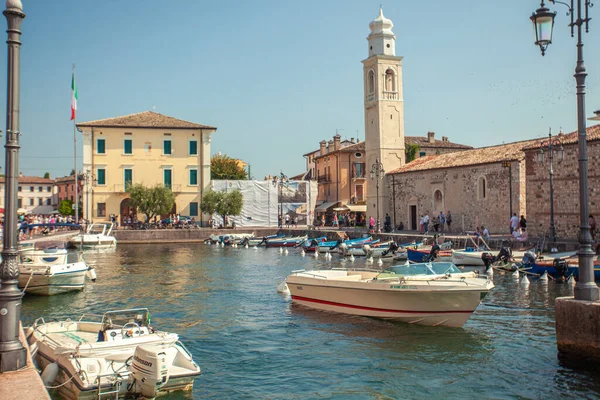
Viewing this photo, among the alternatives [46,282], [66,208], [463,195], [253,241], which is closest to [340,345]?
[46,282]

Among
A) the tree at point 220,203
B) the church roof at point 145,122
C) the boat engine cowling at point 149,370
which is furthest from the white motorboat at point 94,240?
the boat engine cowling at point 149,370

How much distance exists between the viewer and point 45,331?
11664mm

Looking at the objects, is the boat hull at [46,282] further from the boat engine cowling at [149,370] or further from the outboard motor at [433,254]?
the outboard motor at [433,254]

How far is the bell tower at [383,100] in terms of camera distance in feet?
153

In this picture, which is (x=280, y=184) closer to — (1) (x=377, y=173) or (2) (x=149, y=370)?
(1) (x=377, y=173)

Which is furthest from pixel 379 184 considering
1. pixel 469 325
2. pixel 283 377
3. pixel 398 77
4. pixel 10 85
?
pixel 10 85

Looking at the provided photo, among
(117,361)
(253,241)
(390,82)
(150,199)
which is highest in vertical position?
(390,82)

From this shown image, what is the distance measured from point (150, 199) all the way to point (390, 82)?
77.9 ft

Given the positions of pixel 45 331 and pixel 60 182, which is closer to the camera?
pixel 45 331

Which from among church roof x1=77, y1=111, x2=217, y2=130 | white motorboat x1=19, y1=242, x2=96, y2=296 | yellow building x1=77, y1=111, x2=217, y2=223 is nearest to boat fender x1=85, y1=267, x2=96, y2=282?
white motorboat x1=19, y1=242, x2=96, y2=296

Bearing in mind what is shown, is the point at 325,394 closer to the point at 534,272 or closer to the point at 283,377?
the point at 283,377

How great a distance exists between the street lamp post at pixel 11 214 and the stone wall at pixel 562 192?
27105mm

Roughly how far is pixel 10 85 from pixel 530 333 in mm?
11847

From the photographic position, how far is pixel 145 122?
57000 mm
